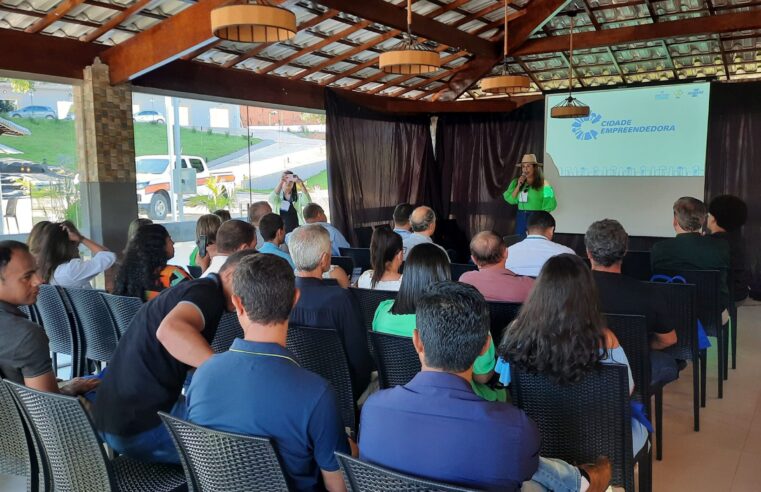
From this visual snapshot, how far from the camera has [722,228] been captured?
4.55 meters

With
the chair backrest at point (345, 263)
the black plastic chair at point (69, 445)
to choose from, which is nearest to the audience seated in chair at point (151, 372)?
the black plastic chair at point (69, 445)

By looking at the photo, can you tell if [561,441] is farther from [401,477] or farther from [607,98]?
[607,98]

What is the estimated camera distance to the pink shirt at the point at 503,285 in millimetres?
3002

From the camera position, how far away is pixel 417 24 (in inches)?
260

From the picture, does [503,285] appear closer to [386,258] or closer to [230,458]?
[386,258]

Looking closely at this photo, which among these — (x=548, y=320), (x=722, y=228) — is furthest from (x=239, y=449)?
(x=722, y=228)

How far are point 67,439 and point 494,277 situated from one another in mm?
2026

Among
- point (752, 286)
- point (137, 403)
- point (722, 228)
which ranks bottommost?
point (752, 286)

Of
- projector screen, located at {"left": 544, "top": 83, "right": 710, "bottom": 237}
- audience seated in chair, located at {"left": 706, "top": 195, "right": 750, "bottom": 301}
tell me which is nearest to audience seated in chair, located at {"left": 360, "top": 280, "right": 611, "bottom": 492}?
audience seated in chair, located at {"left": 706, "top": 195, "right": 750, "bottom": 301}

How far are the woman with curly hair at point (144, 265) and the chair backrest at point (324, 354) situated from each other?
1121 millimetres

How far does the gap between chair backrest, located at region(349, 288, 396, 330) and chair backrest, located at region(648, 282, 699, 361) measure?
4.45 ft

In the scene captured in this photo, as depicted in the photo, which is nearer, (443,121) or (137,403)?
(137,403)

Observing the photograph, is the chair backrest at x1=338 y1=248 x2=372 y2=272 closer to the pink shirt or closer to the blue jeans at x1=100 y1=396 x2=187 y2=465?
the pink shirt

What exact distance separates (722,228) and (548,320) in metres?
3.25
